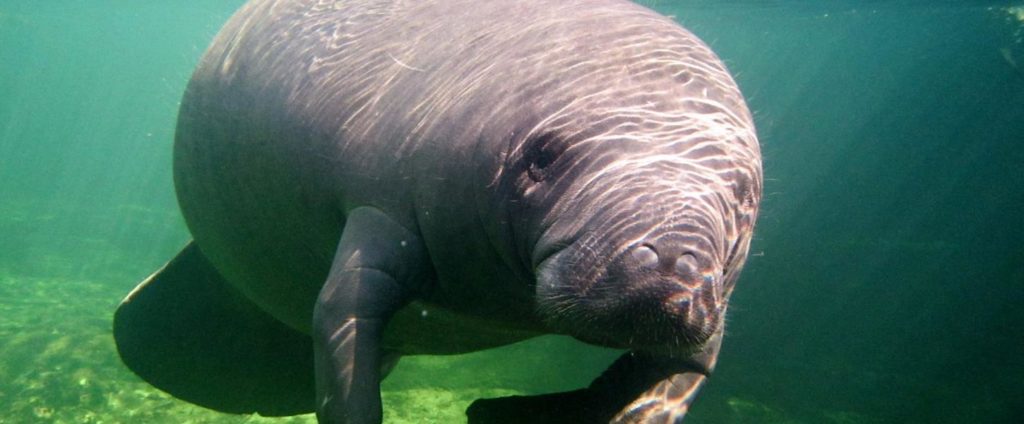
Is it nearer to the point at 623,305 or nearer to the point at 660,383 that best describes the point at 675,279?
the point at 623,305

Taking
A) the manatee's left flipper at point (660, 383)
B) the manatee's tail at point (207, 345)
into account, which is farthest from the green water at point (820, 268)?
the manatee's tail at point (207, 345)

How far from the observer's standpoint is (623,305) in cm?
213

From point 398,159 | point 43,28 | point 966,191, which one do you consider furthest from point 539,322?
point 43,28

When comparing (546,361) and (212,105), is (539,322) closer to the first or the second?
(212,105)

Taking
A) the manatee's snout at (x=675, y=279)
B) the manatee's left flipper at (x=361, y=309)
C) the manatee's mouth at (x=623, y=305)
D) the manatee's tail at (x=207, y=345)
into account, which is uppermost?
the manatee's snout at (x=675, y=279)

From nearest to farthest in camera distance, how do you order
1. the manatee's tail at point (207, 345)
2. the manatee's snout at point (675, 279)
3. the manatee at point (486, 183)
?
the manatee's snout at point (675, 279), the manatee at point (486, 183), the manatee's tail at point (207, 345)

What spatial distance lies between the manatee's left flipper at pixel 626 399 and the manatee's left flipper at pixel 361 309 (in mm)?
524

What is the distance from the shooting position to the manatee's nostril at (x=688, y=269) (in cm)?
208

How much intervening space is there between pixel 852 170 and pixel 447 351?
2715 centimetres

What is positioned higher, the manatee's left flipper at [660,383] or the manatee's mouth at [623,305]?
the manatee's mouth at [623,305]

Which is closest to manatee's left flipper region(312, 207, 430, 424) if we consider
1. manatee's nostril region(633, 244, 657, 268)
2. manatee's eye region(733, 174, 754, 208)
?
manatee's nostril region(633, 244, 657, 268)

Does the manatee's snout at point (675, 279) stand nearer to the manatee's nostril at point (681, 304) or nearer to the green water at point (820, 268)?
the manatee's nostril at point (681, 304)

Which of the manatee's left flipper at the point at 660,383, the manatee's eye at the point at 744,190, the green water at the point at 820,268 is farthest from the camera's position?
the green water at the point at 820,268

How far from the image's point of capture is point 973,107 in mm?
30219
